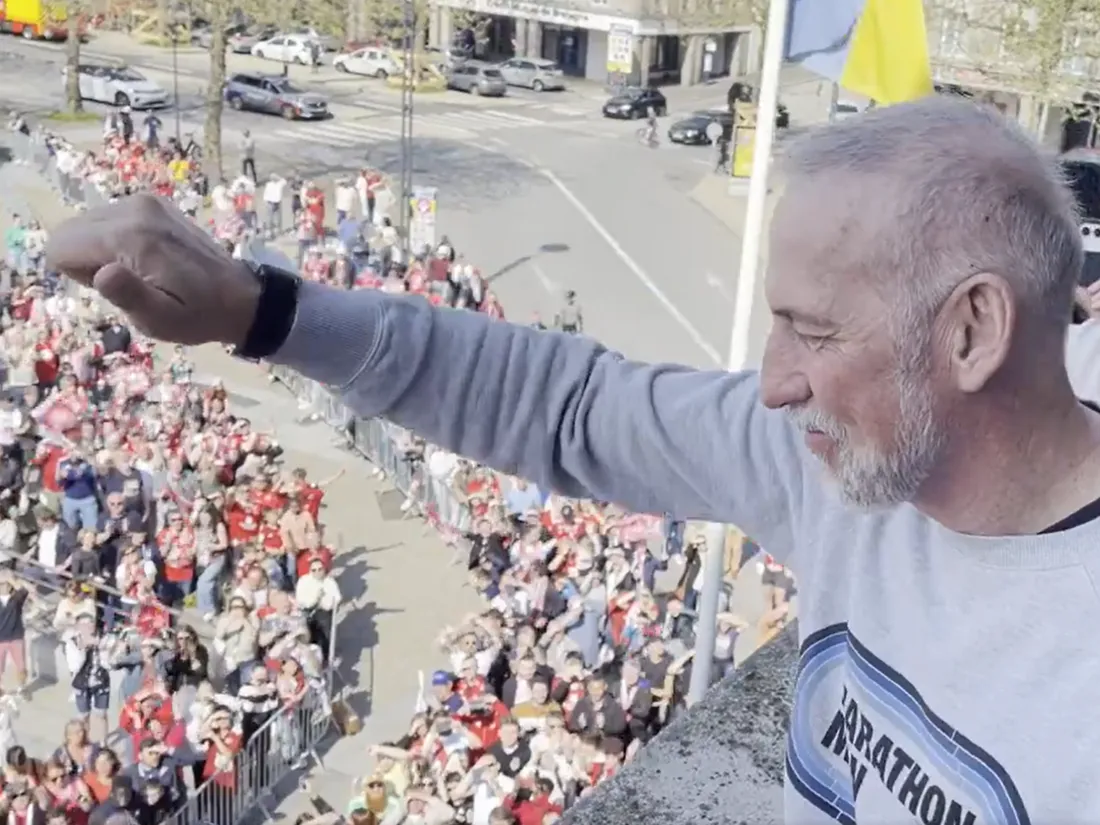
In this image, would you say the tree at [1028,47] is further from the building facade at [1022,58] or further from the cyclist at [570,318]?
the cyclist at [570,318]

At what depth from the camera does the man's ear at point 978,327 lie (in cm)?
151

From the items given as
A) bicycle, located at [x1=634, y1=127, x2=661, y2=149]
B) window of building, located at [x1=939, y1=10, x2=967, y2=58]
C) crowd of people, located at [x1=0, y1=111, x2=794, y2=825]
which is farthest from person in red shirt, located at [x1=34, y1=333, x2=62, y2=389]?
bicycle, located at [x1=634, y1=127, x2=661, y2=149]

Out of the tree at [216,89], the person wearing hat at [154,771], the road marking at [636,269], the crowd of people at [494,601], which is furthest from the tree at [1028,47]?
the person wearing hat at [154,771]

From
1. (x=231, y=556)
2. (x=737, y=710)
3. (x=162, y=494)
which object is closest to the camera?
(x=737, y=710)

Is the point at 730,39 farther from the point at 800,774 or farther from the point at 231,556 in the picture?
the point at 800,774

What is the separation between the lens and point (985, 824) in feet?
4.94

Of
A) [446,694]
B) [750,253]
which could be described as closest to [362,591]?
[446,694]

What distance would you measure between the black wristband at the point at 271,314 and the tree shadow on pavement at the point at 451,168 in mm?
28421

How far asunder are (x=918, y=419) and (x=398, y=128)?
1508 inches

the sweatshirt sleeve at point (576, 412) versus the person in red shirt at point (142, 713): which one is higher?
the sweatshirt sleeve at point (576, 412)

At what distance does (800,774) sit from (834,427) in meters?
0.52

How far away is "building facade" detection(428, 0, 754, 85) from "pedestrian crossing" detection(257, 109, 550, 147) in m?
5.97

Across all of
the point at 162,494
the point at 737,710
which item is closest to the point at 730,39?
the point at 162,494

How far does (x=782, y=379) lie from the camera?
1.69 m
